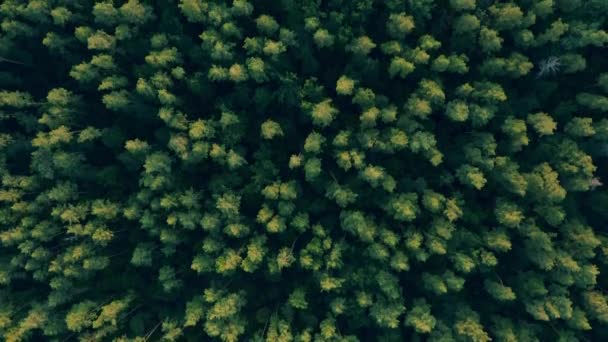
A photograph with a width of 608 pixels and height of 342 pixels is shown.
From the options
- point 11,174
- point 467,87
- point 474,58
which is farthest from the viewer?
point 11,174

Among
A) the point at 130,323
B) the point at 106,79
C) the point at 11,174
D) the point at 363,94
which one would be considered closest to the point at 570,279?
the point at 363,94

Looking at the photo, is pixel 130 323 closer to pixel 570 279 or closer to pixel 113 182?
pixel 113 182

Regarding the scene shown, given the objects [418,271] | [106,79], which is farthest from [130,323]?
[418,271]

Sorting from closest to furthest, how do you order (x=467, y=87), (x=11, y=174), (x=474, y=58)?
(x=467, y=87), (x=474, y=58), (x=11, y=174)

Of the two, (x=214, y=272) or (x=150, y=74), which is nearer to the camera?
(x=150, y=74)

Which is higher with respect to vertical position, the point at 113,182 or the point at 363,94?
the point at 363,94

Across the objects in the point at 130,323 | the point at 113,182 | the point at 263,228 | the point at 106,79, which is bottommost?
the point at 130,323
